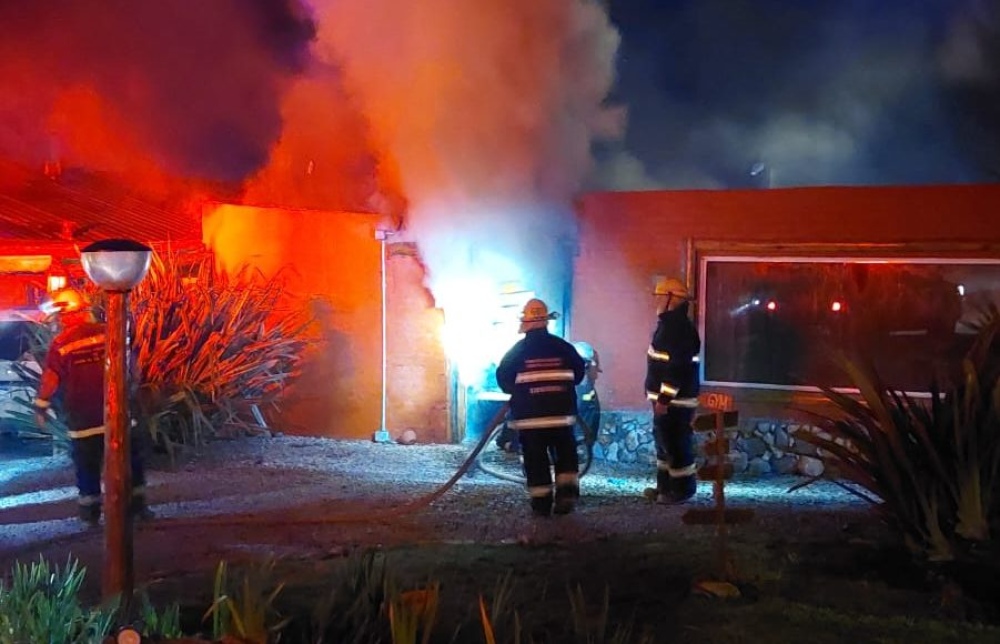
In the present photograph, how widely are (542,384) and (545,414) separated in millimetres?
224

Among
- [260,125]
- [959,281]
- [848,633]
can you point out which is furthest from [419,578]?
[260,125]

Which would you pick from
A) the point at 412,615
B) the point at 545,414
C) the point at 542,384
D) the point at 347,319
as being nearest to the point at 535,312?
the point at 542,384

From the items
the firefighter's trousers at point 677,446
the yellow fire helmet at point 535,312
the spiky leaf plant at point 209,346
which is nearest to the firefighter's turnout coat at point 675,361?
the firefighter's trousers at point 677,446

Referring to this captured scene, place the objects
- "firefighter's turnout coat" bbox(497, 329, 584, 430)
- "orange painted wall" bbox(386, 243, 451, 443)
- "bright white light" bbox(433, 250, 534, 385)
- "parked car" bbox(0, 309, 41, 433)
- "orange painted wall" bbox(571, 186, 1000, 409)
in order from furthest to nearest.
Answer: "orange painted wall" bbox(386, 243, 451, 443) < "parked car" bbox(0, 309, 41, 433) < "bright white light" bbox(433, 250, 534, 385) < "orange painted wall" bbox(571, 186, 1000, 409) < "firefighter's turnout coat" bbox(497, 329, 584, 430)

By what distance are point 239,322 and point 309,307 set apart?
0.88 metres

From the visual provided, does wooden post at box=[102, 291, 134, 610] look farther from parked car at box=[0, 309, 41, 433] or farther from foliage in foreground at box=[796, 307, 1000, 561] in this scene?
parked car at box=[0, 309, 41, 433]

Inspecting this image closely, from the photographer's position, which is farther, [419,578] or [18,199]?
[18,199]

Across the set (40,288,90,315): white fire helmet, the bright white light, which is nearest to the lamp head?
(40,288,90,315): white fire helmet

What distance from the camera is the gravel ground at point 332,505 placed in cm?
710

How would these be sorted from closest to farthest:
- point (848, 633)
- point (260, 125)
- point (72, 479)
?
point (848, 633) < point (72, 479) < point (260, 125)

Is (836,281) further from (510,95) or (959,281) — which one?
(510,95)

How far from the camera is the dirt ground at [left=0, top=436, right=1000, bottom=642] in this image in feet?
17.6

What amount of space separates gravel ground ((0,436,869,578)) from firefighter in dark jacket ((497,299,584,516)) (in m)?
0.21

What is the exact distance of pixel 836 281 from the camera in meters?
10.4
